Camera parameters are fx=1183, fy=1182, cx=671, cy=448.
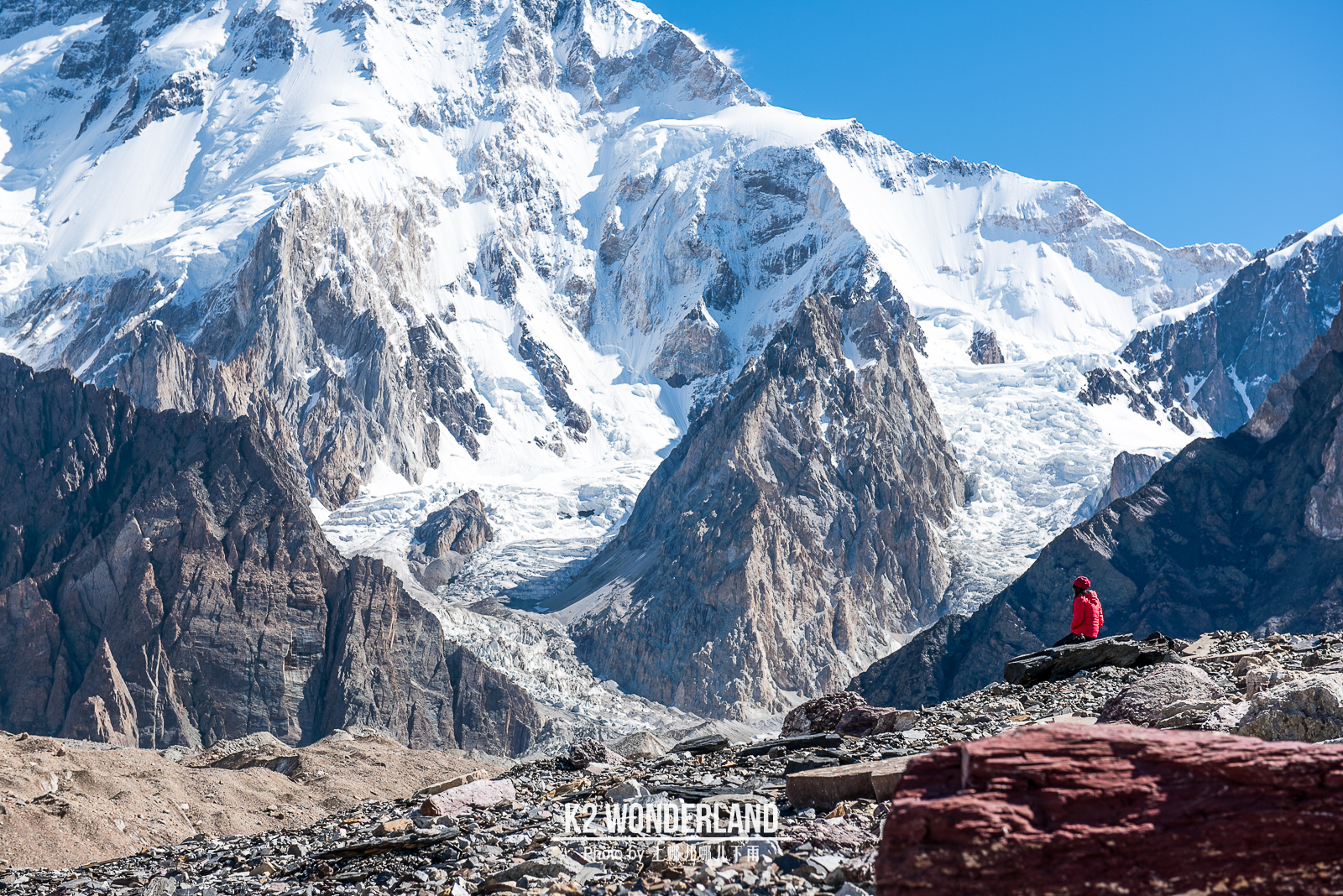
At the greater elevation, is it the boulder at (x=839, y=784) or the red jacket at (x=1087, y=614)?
the red jacket at (x=1087, y=614)

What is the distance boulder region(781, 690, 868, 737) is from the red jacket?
5672 millimetres

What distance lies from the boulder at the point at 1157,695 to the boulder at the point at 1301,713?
1966 mm

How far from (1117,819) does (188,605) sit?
145m

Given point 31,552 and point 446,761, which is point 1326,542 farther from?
point 31,552

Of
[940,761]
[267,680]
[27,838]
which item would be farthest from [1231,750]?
[267,680]

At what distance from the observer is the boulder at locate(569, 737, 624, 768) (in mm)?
24094

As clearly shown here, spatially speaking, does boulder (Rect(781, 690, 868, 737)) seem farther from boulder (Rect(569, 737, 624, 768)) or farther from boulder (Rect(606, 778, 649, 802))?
boulder (Rect(606, 778, 649, 802))

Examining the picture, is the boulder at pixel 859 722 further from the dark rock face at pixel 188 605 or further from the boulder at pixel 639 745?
the dark rock face at pixel 188 605

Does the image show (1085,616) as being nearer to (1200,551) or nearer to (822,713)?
(822,713)

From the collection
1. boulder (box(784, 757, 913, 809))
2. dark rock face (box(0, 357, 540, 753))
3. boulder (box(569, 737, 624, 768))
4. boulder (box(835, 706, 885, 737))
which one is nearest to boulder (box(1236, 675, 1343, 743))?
boulder (box(784, 757, 913, 809))

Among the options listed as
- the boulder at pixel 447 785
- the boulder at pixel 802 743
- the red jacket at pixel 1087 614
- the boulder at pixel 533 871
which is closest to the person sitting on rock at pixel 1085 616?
the red jacket at pixel 1087 614

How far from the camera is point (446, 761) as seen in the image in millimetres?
51656

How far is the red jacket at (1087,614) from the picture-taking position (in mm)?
27547

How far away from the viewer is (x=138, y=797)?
29.2 m
